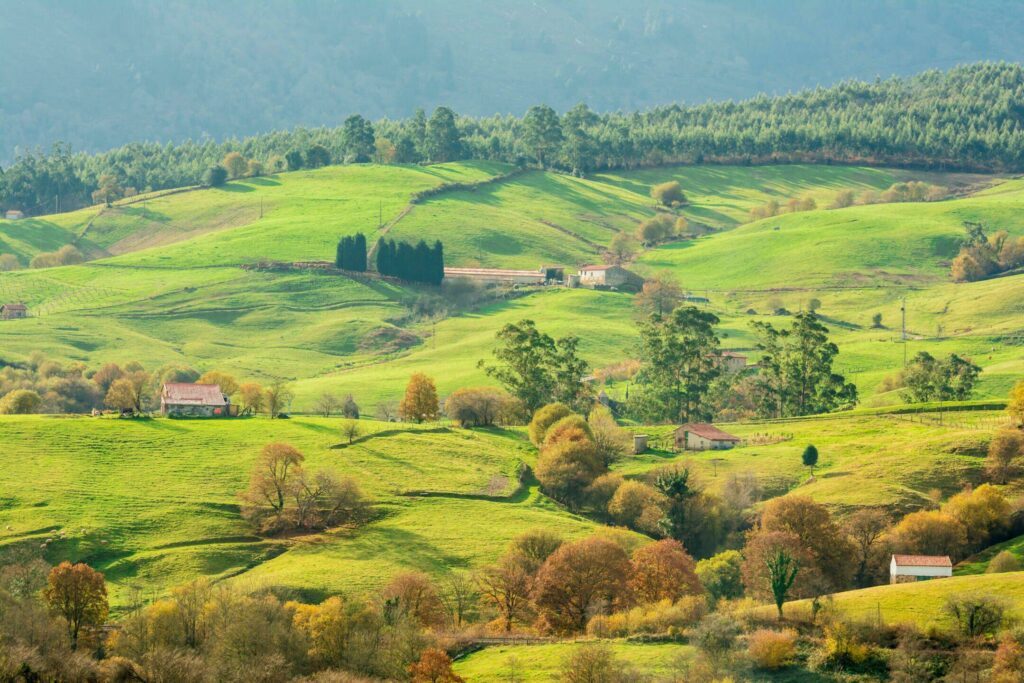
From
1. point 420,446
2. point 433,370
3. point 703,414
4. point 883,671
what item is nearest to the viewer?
point 883,671

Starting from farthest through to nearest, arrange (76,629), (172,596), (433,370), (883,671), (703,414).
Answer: (433,370) < (703,414) < (172,596) < (76,629) < (883,671)

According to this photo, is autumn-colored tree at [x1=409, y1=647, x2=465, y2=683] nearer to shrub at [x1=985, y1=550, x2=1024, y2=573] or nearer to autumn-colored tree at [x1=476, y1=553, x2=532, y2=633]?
autumn-colored tree at [x1=476, y1=553, x2=532, y2=633]

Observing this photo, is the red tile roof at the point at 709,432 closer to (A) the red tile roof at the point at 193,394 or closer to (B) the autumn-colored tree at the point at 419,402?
(B) the autumn-colored tree at the point at 419,402

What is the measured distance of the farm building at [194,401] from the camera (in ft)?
415

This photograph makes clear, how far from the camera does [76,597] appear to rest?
80688 millimetres

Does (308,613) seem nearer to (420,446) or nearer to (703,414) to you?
(420,446)

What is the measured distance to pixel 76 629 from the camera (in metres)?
78.6

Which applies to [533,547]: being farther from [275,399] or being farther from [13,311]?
[13,311]

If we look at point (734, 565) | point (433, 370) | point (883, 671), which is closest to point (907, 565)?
point (734, 565)

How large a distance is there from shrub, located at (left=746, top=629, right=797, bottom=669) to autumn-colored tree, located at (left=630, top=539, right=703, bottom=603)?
12.7 m

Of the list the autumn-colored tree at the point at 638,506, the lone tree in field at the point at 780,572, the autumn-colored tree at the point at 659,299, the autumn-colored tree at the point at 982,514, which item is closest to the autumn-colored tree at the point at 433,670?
the lone tree in field at the point at 780,572

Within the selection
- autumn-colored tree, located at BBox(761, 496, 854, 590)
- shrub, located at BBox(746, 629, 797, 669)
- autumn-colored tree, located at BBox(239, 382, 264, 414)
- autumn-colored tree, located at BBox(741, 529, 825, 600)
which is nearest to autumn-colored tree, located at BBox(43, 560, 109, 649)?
shrub, located at BBox(746, 629, 797, 669)

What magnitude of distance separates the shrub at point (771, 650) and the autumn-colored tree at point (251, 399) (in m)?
67.1

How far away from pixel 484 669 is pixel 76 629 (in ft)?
67.8
